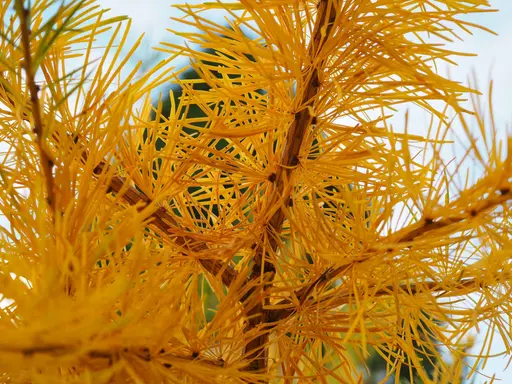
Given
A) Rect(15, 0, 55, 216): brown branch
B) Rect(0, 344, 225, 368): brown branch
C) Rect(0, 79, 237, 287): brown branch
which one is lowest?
Rect(0, 344, 225, 368): brown branch

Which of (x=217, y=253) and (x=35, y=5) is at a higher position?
(x=35, y=5)

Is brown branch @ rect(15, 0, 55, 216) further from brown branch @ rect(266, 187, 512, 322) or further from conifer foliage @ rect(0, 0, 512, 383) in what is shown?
brown branch @ rect(266, 187, 512, 322)

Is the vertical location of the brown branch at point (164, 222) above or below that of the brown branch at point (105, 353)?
above

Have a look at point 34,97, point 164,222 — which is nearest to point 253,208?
point 164,222

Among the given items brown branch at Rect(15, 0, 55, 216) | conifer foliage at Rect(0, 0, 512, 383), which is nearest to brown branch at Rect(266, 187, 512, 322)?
conifer foliage at Rect(0, 0, 512, 383)

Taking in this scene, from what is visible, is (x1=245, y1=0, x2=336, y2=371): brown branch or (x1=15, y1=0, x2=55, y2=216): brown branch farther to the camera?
(x1=245, y1=0, x2=336, y2=371): brown branch

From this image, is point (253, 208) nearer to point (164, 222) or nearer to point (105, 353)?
point (164, 222)

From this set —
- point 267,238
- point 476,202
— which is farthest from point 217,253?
point 476,202

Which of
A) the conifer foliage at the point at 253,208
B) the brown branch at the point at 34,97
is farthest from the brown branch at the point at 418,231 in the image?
the brown branch at the point at 34,97

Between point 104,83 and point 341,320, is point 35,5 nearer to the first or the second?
point 104,83

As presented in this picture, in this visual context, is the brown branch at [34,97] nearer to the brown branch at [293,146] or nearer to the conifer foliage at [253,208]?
the conifer foliage at [253,208]

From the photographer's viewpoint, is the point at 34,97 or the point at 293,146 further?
the point at 293,146
